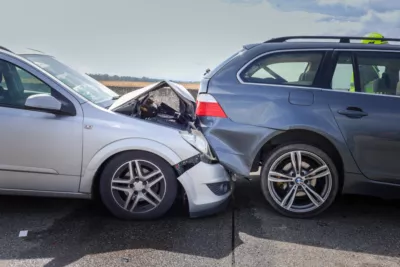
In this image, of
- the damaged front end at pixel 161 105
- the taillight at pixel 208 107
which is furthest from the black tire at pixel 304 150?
the damaged front end at pixel 161 105

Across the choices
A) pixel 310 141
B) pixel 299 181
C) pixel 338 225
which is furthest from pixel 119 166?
pixel 338 225

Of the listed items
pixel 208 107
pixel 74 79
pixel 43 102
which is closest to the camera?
pixel 43 102

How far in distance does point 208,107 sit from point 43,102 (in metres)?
1.58

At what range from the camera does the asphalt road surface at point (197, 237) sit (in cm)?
330

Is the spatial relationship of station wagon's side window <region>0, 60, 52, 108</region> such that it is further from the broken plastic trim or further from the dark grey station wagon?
the dark grey station wagon

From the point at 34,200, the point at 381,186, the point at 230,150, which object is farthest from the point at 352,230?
the point at 34,200

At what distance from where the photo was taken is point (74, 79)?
456 cm

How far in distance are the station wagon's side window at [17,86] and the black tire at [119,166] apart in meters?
0.94

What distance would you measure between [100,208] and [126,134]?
93 cm

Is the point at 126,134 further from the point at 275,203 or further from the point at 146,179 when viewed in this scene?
the point at 275,203

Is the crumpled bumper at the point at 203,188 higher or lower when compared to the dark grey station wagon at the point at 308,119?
lower

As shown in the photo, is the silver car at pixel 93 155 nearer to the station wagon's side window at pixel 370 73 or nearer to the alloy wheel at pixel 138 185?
the alloy wheel at pixel 138 185

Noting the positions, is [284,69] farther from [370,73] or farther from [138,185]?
[138,185]

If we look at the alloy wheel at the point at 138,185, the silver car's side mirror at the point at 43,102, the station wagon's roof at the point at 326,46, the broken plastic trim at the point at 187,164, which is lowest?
the alloy wheel at the point at 138,185
